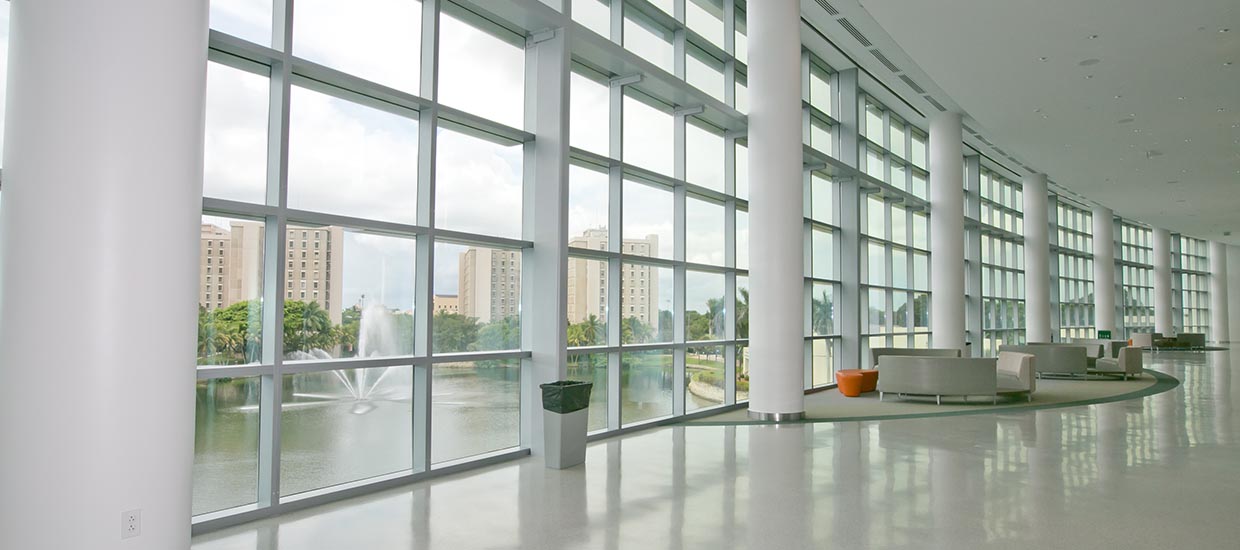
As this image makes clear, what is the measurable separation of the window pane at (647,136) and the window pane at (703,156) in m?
0.35

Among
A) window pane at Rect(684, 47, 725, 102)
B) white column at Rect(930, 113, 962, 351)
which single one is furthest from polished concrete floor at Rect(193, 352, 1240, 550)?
white column at Rect(930, 113, 962, 351)

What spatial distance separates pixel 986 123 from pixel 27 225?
718 inches

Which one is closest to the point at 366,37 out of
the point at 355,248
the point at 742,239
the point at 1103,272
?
the point at 355,248

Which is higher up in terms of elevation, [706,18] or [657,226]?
[706,18]

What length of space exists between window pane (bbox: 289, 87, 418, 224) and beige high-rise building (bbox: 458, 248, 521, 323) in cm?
94

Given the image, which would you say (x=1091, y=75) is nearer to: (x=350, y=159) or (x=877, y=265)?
(x=877, y=265)

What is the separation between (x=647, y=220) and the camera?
10.8 m

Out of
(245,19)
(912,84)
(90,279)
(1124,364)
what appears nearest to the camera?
(90,279)

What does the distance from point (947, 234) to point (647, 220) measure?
35.6ft

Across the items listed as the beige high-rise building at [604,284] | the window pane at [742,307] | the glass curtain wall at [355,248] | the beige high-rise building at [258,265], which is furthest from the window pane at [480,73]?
the window pane at [742,307]

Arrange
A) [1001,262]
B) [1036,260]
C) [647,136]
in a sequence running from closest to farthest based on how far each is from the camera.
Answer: [647,136]
[1036,260]
[1001,262]

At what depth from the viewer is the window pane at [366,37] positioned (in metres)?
6.59

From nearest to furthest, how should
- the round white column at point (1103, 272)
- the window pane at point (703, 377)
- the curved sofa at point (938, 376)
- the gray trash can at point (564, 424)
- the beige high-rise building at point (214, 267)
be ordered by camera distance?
the beige high-rise building at point (214, 267), the gray trash can at point (564, 424), the window pane at point (703, 377), the curved sofa at point (938, 376), the round white column at point (1103, 272)

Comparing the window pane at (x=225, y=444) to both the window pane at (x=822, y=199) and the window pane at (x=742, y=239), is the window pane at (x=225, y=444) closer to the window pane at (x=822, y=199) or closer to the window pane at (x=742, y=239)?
the window pane at (x=742, y=239)
